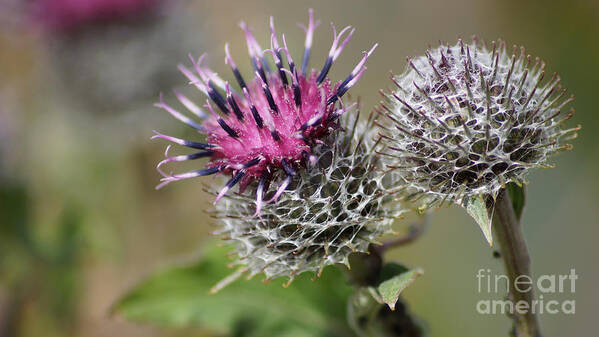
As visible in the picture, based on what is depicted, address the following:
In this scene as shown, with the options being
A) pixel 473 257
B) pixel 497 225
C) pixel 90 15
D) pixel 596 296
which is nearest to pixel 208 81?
pixel 497 225

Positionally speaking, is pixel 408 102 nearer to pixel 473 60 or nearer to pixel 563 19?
pixel 473 60

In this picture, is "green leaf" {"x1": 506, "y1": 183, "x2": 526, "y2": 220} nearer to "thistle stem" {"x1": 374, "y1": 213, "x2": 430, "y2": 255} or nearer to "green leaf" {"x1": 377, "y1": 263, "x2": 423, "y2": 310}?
"thistle stem" {"x1": 374, "y1": 213, "x2": 430, "y2": 255}

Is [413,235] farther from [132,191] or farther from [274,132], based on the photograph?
[132,191]

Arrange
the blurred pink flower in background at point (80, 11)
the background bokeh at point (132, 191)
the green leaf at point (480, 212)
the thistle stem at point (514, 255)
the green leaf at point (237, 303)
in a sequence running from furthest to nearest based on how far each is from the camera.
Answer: the blurred pink flower in background at point (80, 11), the background bokeh at point (132, 191), the green leaf at point (237, 303), the thistle stem at point (514, 255), the green leaf at point (480, 212)

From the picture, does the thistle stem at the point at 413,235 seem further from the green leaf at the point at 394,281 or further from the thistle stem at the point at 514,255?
the thistle stem at the point at 514,255

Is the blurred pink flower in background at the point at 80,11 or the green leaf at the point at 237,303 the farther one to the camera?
the blurred pink flower in background at the point at 80,11

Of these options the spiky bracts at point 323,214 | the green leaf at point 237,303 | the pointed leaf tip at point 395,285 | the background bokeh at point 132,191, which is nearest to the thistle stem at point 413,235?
the spiky bracts at point 323,214

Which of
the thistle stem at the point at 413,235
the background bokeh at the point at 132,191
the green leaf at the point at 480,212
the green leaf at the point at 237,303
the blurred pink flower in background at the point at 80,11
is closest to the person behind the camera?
the green leaf at the point at 480,212

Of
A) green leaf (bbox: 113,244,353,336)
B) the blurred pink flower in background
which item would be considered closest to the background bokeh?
the blurred pink flower in background
